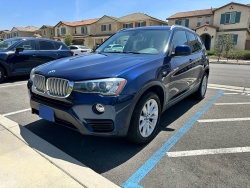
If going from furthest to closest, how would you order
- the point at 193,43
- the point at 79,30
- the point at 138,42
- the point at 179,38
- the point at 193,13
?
the point at 79,30, the point at 193,13, the point at 193,43, the point at 179,38, the point at 138,42

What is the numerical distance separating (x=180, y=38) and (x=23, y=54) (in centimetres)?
579

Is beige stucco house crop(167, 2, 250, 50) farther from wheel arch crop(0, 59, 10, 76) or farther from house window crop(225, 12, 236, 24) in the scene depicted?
wheel arch crop(0, 59, 10, 76)

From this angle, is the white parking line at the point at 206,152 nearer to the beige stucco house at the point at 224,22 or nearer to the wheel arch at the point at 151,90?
the wheel arch at the point at 151,90

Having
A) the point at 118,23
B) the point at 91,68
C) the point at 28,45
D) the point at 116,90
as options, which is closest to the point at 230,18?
the point at 118,23

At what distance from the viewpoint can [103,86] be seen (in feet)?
7.57

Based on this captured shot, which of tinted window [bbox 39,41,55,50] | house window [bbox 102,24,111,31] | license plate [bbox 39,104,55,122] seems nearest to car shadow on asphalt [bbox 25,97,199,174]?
license plate [bbox 39,104,55,122]

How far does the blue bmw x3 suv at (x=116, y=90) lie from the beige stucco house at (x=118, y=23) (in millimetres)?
33151

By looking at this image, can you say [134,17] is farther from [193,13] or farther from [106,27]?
[193,13]

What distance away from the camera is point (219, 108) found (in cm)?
450

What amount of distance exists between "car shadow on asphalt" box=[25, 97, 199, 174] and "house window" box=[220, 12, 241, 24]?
29.7 m

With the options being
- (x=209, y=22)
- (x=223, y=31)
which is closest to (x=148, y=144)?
(x=223, y=31)

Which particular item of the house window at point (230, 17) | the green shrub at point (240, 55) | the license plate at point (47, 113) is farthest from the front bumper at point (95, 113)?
the house window at point (230, 17)

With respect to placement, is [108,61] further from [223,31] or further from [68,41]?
[68,41]

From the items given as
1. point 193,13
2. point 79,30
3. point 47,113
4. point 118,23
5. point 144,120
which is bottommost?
point 144,120
